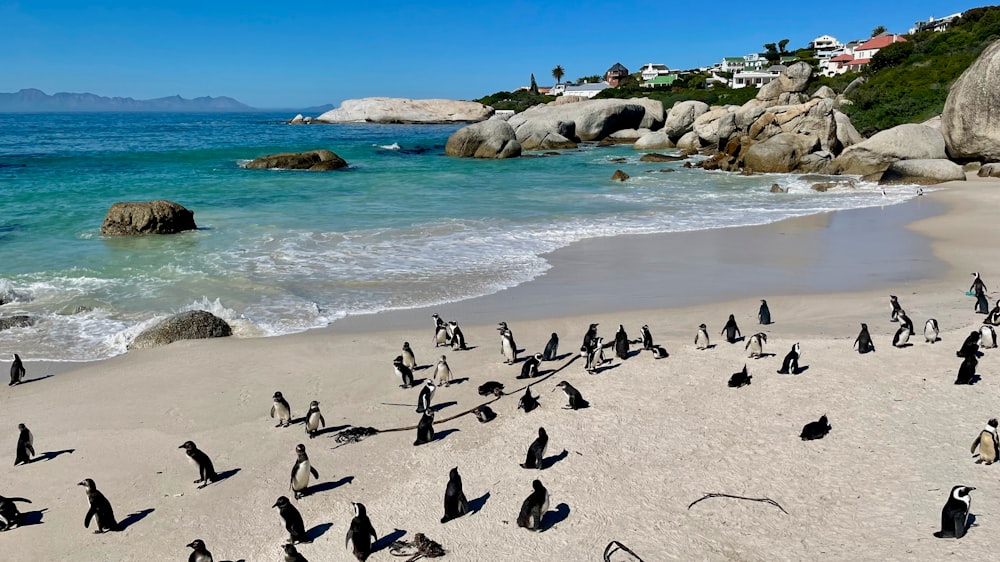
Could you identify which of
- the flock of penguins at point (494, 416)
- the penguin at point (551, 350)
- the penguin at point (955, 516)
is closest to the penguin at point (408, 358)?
the flock of penguins at point (494, 416)

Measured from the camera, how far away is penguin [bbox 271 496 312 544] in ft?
A: 20.6

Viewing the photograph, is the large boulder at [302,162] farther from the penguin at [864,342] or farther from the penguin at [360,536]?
the penguin at [360,536]

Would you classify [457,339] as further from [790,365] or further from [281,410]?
[790,365]

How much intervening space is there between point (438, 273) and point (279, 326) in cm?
461

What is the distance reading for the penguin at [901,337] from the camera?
10.6 m

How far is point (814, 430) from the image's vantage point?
25.8 ft

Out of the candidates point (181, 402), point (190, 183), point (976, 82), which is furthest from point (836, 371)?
point (190, 183)

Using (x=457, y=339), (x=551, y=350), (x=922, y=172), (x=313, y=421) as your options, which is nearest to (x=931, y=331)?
(x=551, y=350)

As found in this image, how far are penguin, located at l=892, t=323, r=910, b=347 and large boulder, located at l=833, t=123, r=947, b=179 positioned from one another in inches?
966

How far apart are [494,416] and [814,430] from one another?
11.4 feet

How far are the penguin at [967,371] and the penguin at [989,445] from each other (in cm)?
193

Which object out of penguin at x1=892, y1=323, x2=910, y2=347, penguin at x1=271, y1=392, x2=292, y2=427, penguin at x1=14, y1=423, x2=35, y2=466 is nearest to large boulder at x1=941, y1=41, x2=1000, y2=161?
penguin at x1=892, y1=323, x2=910, y2=347

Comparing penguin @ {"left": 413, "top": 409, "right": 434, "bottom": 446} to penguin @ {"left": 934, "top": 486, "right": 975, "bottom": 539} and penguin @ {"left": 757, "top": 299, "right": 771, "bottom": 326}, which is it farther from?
penguin @ {"left": 757, "top": 299, "right": 771, "bottom": 326}

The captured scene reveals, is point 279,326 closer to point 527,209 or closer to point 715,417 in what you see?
point 715,417
